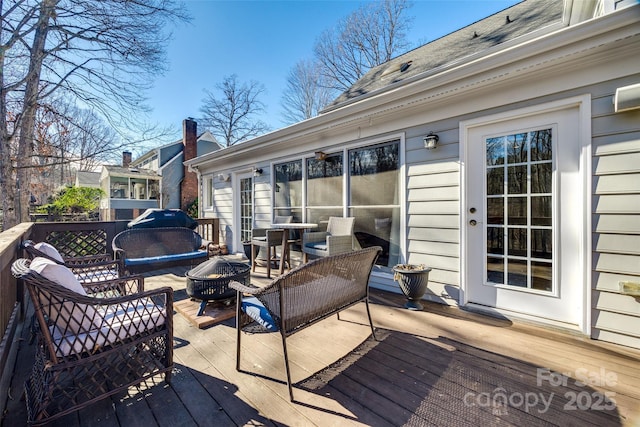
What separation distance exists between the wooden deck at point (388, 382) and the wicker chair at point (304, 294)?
0.78 feet

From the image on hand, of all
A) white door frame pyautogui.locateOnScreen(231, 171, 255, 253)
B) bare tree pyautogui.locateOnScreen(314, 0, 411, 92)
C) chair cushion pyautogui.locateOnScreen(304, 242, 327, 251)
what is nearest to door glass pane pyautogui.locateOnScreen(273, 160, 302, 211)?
chair cushion pyautogui.locateOnScreen(304, 242, 327, 251)

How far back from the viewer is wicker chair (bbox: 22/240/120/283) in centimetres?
237

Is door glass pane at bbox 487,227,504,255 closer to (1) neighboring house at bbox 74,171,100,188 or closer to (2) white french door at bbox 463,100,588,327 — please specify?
(2) white french door at bbox 463,100,588,327

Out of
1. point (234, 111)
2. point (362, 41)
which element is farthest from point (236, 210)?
point (234, 111)

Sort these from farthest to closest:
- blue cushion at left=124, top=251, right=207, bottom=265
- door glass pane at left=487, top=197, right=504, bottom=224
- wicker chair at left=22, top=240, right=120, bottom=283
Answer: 1. blue cushion at left=124, top=251, right=207, bottom=265
2. door glass pane at left=487, top=197, right=504, bottom=224
3. wicker chair at left=22, top=240, right=120, bottom=283

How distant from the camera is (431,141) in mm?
3211

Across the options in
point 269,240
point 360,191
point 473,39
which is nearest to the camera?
point 360,191

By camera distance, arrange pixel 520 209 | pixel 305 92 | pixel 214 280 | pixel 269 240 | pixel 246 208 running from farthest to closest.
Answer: pixel 305 92 → pixel 246 208 → pixel 269 240 → pixel 520 209 → pixel 214 280

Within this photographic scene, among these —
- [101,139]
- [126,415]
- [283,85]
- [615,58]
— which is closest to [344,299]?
[126,415]

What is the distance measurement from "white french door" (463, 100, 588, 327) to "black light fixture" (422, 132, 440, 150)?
1.06 feet

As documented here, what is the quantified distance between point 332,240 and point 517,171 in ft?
7.42

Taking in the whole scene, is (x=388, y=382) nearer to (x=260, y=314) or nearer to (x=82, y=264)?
(x=260, y=314)

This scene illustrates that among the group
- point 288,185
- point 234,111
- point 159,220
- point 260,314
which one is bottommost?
→ point 260,314

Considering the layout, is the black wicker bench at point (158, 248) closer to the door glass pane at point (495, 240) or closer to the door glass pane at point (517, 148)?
the door glass pane at point (495, 240)
